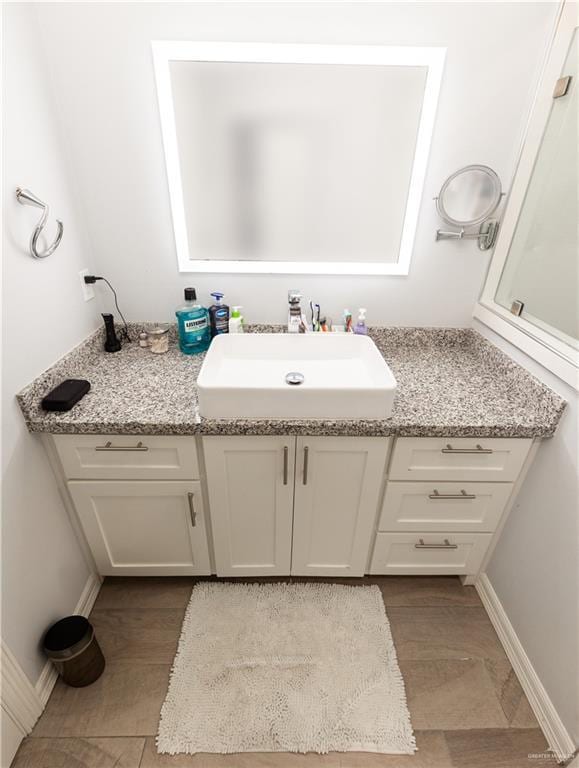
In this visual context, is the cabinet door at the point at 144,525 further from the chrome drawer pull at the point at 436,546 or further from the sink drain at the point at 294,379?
the chrome drawer pull at the point at 436,546

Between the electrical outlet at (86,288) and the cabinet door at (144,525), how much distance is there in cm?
67

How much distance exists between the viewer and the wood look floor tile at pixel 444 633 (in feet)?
4.02

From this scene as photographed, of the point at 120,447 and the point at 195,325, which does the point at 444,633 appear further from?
the point at 195,325

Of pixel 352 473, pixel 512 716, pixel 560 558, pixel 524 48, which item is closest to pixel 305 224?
pixel 524 48

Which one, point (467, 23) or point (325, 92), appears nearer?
point (467, 23)

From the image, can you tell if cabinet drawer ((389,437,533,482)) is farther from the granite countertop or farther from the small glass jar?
the small glass jar

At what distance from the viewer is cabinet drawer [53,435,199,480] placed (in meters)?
1.03

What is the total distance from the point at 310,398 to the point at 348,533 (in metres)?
0.58

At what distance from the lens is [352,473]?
112 centimetres

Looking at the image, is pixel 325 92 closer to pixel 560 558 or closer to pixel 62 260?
pixel 62 260

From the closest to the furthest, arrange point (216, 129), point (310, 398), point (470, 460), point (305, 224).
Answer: point (310, 398) → point (470, 460) → point (216, 129) → point (305, 224)

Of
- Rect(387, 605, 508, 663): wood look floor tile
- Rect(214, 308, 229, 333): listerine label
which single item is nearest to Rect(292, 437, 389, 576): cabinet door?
Result: Rect(387, 605, 508, 663): wood look floor tile

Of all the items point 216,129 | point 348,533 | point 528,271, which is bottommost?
point 348,533

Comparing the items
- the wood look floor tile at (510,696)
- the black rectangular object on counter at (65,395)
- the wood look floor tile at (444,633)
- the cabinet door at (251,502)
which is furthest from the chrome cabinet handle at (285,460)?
the wood look floor tile at (510,696)
